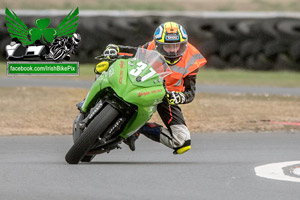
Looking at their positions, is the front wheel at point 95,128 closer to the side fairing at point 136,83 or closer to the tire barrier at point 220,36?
the side fairing at point 136,83

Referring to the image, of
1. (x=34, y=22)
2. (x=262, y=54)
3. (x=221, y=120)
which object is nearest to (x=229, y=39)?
(x=262, y=54)

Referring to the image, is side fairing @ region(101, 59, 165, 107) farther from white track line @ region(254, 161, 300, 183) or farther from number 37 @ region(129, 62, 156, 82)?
white track line @ region(254, 161, 300, 183)

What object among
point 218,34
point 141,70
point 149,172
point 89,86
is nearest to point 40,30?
point 89,86

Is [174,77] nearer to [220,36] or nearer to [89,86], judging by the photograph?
[89,86]

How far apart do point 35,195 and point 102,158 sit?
2420 mm

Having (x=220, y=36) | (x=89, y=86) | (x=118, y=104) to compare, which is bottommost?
(x=89, y=86)

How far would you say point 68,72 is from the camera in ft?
75.7

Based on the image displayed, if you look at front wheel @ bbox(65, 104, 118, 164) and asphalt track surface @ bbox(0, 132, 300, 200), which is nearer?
asphalt track surface @ bbox(0, 132, 300, 200)

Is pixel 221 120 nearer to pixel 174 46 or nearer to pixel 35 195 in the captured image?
pixel 174 46

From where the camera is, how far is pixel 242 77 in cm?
2195

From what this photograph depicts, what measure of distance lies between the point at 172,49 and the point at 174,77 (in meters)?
0.28

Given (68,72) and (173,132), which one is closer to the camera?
(173,132)

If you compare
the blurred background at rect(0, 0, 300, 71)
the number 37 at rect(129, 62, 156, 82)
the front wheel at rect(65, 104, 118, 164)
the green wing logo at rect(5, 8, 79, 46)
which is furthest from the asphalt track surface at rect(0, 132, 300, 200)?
the blurred background at rect(0, 0, 300, 71)

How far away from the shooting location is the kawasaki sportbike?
300 inches
